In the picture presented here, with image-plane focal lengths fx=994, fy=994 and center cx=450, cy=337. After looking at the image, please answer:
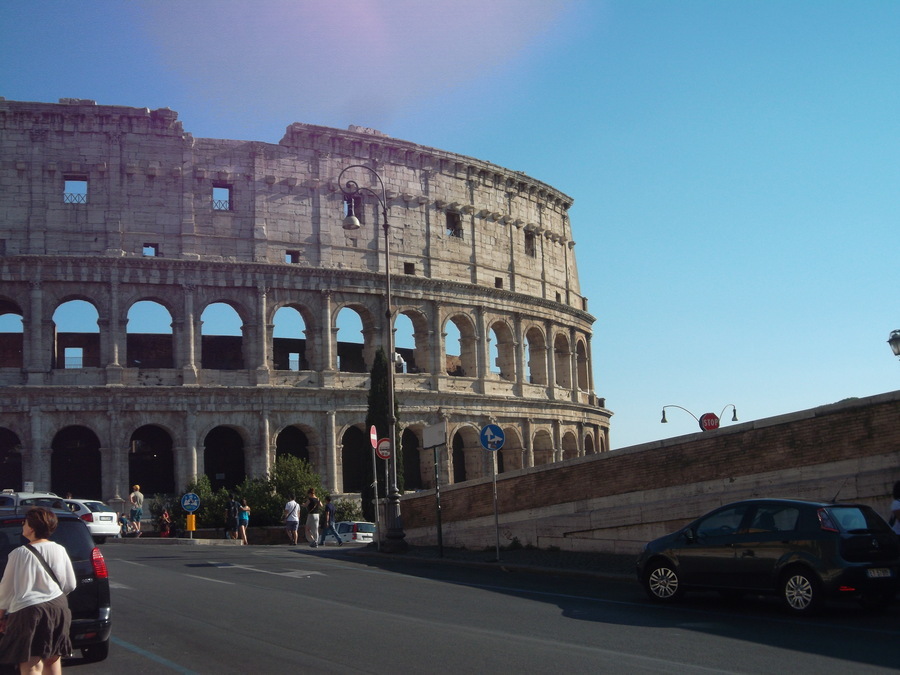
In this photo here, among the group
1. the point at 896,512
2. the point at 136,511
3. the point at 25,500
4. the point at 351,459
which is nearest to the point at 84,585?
the point at 896,512

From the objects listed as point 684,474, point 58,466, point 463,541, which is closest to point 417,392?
point 58,466

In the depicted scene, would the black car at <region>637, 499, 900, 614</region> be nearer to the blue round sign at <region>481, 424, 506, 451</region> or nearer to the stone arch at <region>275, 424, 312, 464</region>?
the blue round sign at <region>481, 424, 506, 451</region>

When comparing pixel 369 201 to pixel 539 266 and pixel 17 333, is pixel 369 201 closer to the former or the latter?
pixel 539 266

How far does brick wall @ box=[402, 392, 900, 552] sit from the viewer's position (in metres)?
15.8

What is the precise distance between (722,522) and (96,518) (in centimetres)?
2093

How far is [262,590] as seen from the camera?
15.3 m

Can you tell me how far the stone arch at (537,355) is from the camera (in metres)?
51.8

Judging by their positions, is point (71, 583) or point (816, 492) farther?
point (816, 492)

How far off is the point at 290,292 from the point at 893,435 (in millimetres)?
30763

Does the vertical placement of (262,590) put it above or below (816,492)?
below

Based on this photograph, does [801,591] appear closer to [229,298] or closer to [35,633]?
[35,633]

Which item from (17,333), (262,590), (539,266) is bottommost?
(262,590)

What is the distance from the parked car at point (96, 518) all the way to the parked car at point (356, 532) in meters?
7.52

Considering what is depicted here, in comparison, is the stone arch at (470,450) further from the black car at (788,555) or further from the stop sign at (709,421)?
the black car at (788,555)
